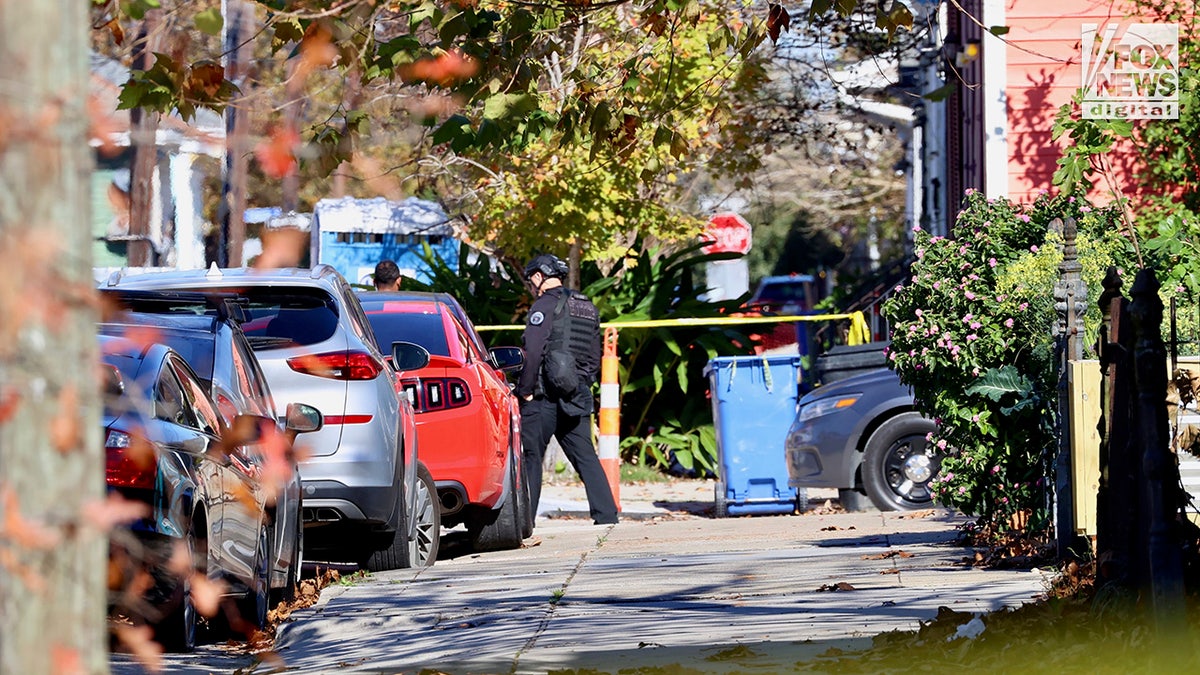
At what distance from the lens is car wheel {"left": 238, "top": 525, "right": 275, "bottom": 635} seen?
7.80 meters

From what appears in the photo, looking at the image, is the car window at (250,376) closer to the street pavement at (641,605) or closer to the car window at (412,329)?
the street pavement at (641,605)

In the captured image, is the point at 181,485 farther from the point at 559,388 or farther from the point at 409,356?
the point at 559,388

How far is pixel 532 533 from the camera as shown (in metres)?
13.5

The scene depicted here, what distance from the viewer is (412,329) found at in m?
11.6

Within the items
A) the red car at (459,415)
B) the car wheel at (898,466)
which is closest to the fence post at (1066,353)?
the red car at (459,415)

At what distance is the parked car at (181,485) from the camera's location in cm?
656

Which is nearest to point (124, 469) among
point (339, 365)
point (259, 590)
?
point (259, 590)

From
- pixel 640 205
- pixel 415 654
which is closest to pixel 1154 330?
pixel 415 654

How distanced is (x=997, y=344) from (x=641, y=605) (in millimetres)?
2564

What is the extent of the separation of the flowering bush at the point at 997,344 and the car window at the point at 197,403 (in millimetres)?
3570

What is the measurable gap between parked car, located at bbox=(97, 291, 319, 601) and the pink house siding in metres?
8.82

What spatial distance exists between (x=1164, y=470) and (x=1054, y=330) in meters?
3.23

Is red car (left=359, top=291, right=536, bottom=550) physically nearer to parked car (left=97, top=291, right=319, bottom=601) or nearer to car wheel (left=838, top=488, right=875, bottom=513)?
parked car (left=97, top=291, right=319, bottom=601)

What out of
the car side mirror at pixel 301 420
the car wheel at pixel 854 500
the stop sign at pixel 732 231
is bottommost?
the car wheel at pixel 854 500
